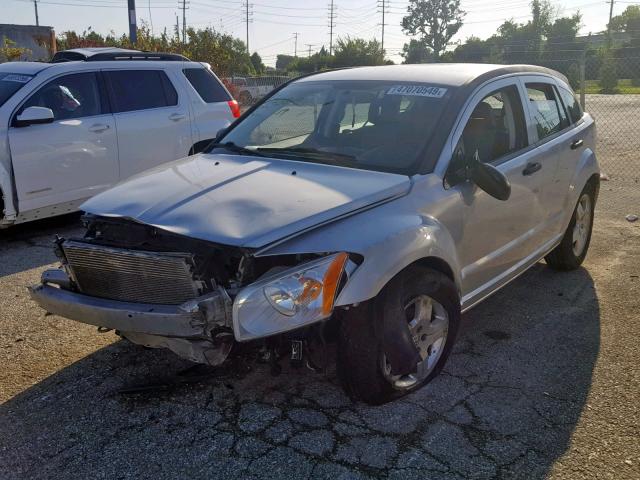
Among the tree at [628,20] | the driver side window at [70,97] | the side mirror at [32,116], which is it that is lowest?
the side mirror at [32,116]

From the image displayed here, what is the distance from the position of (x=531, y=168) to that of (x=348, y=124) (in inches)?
52.2

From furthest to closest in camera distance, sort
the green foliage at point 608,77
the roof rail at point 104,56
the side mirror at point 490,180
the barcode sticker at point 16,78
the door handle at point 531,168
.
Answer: the green foliage at point 608,77 → the roof rail at point 104,56 → the barcode sticker at point 16,78 → the door handle at point 531,168 → the side mirror at point 490,180

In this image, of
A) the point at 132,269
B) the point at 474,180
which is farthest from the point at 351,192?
the point at 132,269

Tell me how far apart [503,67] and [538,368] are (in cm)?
210

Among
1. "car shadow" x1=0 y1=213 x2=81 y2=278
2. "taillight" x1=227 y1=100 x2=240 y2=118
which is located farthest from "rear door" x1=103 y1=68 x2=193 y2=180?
"car shadow" x1=0 y1=213 x2=81 y2=278

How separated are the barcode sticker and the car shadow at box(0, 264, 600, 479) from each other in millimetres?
3816

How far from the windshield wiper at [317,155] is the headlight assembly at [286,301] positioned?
1117 millimetres

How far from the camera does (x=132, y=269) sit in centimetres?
319

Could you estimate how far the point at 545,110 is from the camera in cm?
496

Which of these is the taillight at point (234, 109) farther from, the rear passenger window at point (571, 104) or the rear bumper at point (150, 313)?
the rear bumper at point (150, 313)

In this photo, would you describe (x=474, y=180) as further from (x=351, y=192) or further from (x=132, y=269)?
(x=132, y=269)

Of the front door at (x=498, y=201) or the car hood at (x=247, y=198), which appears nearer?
the car hood at (x=247, y=198)

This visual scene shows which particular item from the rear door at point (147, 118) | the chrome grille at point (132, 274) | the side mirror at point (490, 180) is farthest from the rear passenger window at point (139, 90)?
the side mirror at point (490, 180)

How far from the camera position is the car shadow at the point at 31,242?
235 inches
